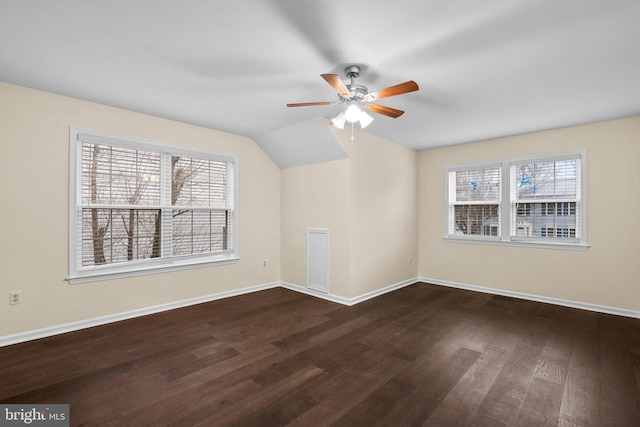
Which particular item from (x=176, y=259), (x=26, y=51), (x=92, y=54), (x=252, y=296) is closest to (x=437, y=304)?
(x=252, y=296)

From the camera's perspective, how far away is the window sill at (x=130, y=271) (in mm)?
3302

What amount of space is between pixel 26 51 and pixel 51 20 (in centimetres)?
64

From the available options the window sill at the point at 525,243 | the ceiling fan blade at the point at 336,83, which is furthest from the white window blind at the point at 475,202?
the ceiling fan blade at the point at 336,83

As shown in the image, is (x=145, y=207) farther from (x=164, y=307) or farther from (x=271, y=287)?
(x=271, y=287)

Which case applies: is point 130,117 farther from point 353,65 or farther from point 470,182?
point 470,182

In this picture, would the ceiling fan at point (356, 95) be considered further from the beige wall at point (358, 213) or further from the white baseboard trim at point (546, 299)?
the white baseboard trim at point (546, 299)

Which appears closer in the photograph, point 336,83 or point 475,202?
point 336,83

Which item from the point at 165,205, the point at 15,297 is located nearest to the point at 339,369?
the point at 165,205

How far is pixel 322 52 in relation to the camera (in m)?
2.28

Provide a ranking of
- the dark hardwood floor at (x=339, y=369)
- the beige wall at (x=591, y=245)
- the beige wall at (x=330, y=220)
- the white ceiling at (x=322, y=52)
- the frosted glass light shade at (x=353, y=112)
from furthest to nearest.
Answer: the beige wall at (x=591, y=245)
the beige wall at (x=330, y=220)
the frosted glass light shade at (x=353, y=112)
the dark hardwood floor at (x=339, y=369)
the white ceiling at (x=322, y=52)

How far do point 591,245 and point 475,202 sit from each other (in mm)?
1573

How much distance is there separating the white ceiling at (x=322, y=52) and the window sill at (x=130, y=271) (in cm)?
192

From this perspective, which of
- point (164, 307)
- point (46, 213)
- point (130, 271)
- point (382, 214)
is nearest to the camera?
point (46, 213)

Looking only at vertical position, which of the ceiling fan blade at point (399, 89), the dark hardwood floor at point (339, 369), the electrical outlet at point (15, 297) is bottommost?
the dark hardwood floor at point (339, 369)
